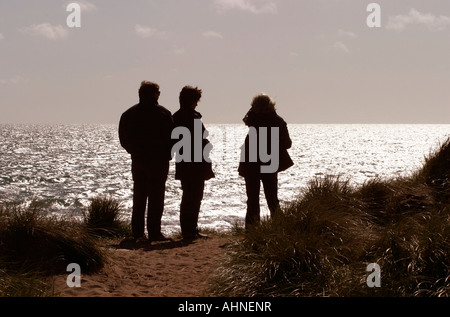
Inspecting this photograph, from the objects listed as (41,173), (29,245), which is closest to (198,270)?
(29,245)

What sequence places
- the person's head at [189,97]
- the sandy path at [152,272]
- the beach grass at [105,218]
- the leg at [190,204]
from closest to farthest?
the sandy path at [152,272] < the person's head at [189,97] < the leg at [190,204] < the beach grass at [105,218]

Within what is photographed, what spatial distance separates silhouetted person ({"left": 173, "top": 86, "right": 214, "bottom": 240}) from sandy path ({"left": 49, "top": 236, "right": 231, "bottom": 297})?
2.35 feet

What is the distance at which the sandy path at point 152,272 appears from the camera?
16.4 feet

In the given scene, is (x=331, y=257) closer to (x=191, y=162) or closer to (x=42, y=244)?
(x=42, y=244)

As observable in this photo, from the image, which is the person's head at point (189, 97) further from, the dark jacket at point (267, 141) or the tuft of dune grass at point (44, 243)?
the tuft of dune grass at point (44, 243)

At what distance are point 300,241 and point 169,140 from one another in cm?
299

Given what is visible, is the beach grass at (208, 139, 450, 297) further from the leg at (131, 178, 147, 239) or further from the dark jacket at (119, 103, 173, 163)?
the leg at (131, 178, 147, 239)

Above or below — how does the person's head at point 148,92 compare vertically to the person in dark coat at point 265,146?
above

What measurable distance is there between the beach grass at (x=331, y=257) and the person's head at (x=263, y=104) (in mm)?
1509

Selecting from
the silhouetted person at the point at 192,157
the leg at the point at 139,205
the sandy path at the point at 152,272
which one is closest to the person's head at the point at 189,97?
the silhouetted person at the point at 192,157

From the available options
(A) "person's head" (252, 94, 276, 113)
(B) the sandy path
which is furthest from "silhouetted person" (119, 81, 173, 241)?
(A) "person's head" (252, 94, 276, 113)

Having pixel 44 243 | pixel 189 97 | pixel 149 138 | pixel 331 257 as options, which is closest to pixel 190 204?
pixel 149 138

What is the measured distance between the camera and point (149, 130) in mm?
7371
